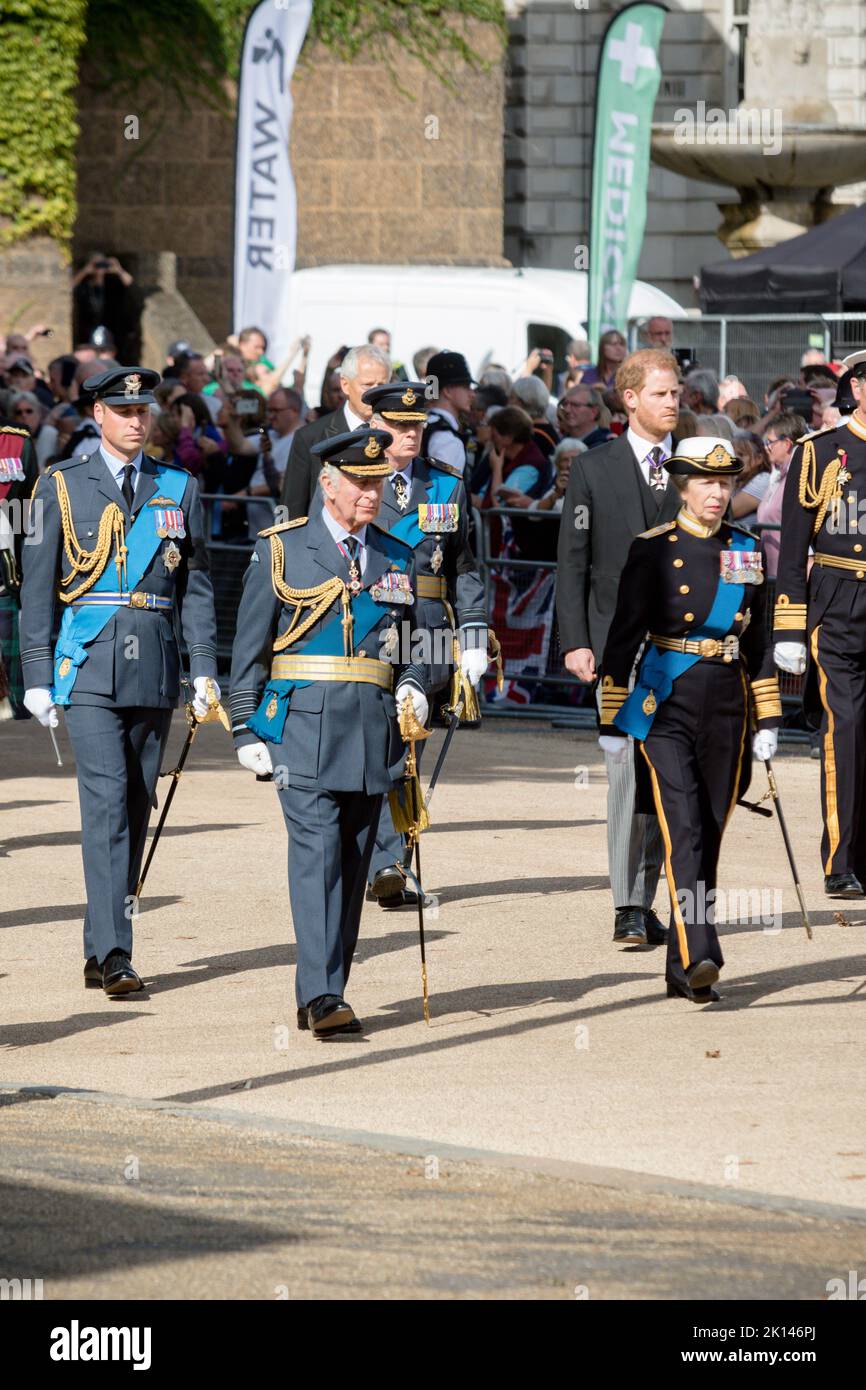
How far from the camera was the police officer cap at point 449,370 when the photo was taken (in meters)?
14.0

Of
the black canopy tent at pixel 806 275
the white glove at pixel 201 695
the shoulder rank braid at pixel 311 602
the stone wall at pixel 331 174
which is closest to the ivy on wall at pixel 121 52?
the stone wall at pixel 331 174

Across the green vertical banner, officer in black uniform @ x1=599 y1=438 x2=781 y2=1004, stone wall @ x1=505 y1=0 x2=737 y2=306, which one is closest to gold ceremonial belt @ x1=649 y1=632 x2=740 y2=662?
officer in black uniform @ x1=599 y1=438 x2=781 y2=1004

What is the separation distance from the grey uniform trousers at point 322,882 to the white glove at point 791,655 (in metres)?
2.41

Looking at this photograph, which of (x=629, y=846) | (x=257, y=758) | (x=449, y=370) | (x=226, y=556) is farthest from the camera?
(x=226, y=556)

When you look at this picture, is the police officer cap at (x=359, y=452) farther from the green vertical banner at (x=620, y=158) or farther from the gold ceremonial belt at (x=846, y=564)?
the green vertical banner at (x=620, y=158)

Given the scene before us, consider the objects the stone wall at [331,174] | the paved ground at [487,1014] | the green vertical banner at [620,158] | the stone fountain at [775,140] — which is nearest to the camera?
the paved ground at [487,1014]

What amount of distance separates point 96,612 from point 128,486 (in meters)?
0.44

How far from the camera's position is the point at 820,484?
399 inches

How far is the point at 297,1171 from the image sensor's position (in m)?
6.23

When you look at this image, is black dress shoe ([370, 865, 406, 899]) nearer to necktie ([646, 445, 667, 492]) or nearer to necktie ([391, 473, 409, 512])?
necktie ([391, 473, 409, 512])

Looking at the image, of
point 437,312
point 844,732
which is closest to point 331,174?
point 437,312

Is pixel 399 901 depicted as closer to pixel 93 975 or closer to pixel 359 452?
pixel 93 975
